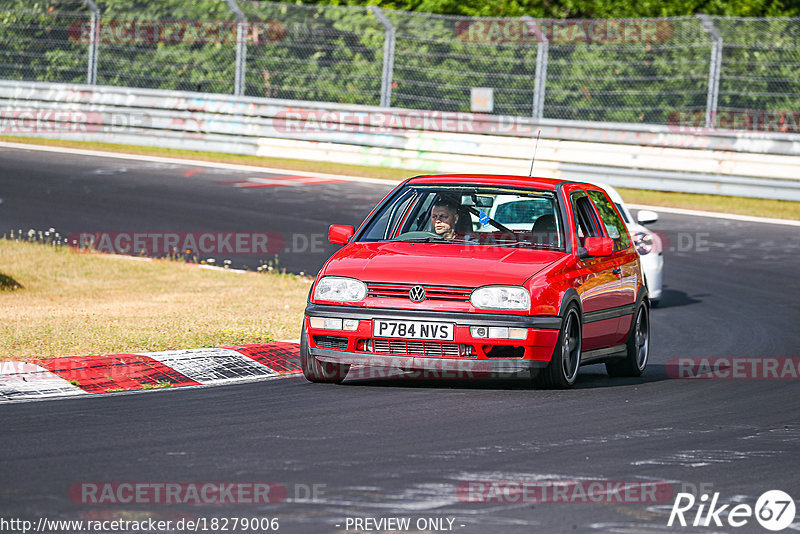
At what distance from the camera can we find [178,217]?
64.3 feet

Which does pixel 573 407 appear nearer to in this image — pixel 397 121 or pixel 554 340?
pixel 554 340

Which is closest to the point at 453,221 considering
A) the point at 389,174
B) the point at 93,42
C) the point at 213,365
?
the point at 213,365

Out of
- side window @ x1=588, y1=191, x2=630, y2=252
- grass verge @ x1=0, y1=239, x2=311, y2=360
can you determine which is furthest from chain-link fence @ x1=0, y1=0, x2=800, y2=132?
side window @ x1=588, y1=191, x2=630, y2=252

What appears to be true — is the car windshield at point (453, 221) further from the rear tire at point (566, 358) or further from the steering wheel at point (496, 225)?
the rear tire at point (566, 358)

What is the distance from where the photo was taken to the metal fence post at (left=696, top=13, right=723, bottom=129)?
22828 millimetres

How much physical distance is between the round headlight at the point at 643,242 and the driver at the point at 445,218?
17.4 ft

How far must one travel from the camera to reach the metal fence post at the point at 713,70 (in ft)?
74.9

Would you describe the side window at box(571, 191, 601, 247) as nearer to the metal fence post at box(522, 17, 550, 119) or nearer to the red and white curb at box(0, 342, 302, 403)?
the red and white curb at box(0, 342, 302, 403)

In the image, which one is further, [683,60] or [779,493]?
[683,60]

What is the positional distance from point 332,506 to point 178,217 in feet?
47.6

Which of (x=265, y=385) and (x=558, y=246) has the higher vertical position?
(x=558, y=246)

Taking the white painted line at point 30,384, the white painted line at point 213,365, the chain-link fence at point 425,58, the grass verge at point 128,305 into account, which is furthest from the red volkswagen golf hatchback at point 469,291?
the chain-link fence at point 425,58

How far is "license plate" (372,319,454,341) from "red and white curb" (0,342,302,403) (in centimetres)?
140

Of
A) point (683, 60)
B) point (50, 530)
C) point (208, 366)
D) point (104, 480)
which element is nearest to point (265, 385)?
point (208, 366)
